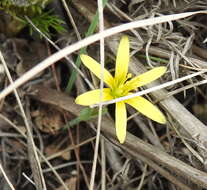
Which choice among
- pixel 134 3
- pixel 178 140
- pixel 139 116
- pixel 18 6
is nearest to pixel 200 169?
pixel 178 140

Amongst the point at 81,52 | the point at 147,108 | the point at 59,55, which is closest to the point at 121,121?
the point at 147,108

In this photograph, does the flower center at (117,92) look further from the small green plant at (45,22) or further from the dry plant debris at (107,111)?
the small green plant at (45,22)

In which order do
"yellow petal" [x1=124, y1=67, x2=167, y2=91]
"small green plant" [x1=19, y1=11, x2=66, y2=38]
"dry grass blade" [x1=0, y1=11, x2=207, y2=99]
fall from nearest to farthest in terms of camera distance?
"dry grass blade" [x1=0, y1=11, x2=207, y2=99]
"yellow petal" [x1=124, y1=67, x2=167, y2=91]
"small green plant" [x1=19, y1=11, x2=66, y2=38]

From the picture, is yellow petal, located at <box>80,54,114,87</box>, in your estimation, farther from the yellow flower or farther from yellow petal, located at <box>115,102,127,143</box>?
yellow petal, located at <box>115,102,127,143</box>

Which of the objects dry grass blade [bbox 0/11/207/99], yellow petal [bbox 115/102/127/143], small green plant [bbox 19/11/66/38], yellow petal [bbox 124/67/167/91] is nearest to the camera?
dry grass blade [bbox 0/11/207/99]

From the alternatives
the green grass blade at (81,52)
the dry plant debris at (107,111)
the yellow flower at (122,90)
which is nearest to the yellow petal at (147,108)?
the yellow flower at (122,90)

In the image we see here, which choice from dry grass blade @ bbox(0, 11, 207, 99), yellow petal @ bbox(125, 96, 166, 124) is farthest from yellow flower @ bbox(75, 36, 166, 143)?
dry grass blade @ bbox(0, 11, 207, 99)
